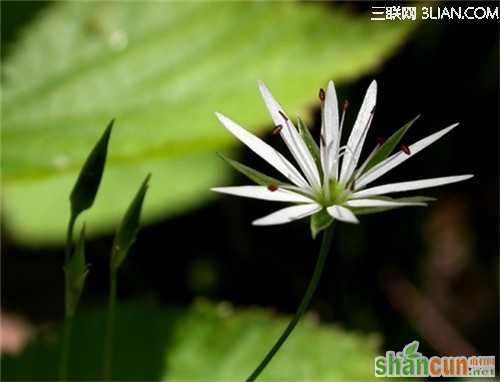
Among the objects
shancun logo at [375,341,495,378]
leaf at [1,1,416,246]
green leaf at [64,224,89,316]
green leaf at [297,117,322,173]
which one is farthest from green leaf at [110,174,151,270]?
shancun logo at [375,341,495,378]

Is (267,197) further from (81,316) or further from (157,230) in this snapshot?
(157,230)

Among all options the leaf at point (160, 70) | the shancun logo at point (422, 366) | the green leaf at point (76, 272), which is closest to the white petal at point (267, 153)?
the green leaf at point (76, 272)

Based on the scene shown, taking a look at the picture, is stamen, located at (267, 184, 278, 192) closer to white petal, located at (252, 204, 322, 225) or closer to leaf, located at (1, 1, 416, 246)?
white petal, located at (252, 204, 322, 225)

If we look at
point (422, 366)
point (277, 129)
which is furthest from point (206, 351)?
point (277, 129)

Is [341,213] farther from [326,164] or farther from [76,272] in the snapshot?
[76,272]

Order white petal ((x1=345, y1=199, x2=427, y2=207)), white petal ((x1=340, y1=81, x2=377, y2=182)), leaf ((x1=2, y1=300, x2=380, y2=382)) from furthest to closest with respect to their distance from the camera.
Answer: leaf ((x1=2, y1=300, x2=380, y2=382))
white petal ((x1=340, y1=81, x2=377, y2=182))
white petal ((x1=345, y1=199, x2=427, y2=207))

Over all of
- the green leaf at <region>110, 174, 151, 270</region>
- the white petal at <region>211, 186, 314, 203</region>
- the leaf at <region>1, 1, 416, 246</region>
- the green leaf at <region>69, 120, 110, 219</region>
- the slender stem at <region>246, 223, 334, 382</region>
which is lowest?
the slender stem at <region>246, 223, 334, 382</region>
